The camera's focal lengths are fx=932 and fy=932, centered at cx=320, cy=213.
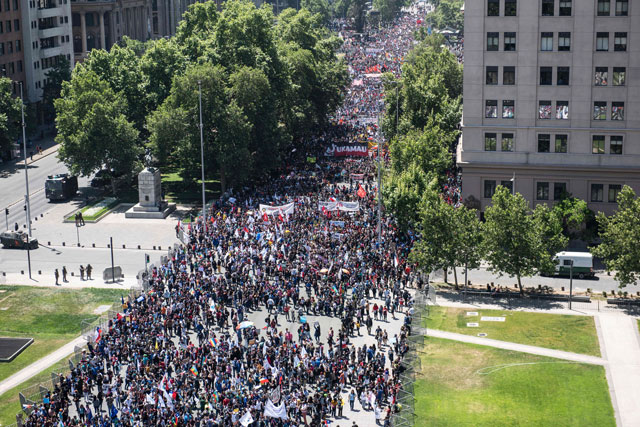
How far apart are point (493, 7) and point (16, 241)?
177 ft

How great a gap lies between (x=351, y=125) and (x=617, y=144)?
6851 centimetres

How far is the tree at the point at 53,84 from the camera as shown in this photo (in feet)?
490

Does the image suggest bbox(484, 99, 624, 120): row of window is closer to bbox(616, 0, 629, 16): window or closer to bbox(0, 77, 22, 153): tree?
bbox(616, 0, 629, 16): window

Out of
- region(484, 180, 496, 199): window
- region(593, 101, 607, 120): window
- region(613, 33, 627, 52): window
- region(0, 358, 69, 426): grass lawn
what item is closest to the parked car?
region(0, 358, 69, 426): grass lawn

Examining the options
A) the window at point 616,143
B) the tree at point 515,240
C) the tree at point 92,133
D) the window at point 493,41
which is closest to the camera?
the tree at point 515,240

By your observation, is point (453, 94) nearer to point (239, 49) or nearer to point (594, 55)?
point (239, 49)

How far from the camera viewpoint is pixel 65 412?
5553 cm

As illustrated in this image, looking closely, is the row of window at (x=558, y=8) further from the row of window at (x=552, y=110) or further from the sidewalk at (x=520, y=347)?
the sidewalk at (x=520, y=347)

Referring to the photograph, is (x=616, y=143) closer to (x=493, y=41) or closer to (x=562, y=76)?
(x=562, y=76)

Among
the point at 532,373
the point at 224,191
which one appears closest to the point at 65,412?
the point at 532,373

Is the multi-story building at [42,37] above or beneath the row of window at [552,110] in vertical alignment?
above

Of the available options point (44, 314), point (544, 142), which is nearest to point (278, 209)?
point (44, 314)

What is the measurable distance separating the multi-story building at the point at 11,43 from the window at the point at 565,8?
8601 centimetres

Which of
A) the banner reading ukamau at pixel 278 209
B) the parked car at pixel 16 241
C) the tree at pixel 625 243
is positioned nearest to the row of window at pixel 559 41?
the tree at pixel 625 243
